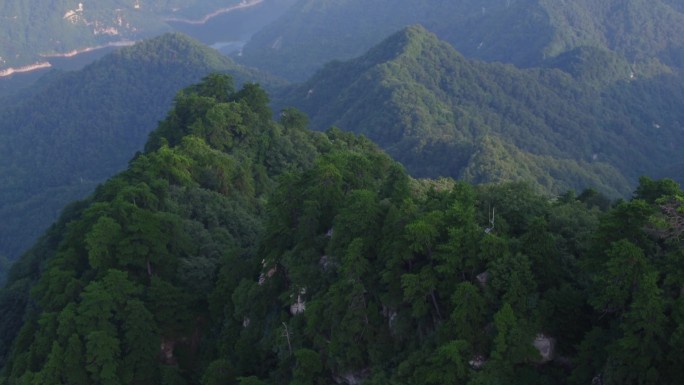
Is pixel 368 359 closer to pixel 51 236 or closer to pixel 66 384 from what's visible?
pixel 66 384

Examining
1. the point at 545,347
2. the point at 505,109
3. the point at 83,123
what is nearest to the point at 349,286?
the point at 545,347

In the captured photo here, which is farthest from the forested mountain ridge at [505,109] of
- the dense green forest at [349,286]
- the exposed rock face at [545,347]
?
the exposed rock face at [545,347]

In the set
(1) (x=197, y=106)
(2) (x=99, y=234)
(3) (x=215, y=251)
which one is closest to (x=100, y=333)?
(2) (x=99, y=234)

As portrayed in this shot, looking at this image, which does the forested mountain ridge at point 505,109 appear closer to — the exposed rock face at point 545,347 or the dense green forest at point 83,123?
the dense green forest at point 83,123

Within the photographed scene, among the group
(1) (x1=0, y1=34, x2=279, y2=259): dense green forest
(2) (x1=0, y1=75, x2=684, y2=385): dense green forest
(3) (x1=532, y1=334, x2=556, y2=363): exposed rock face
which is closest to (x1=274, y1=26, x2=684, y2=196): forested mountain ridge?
(1) (x1=0, y1=34, x2=279, y2=259): dense green forest

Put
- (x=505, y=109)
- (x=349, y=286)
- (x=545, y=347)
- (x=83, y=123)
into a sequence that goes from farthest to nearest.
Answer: (x=83, y=123) < (x=505, y=109) < (x=349, y=286) < (x=545, y=347)

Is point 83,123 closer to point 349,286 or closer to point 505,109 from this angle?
point 505,109
